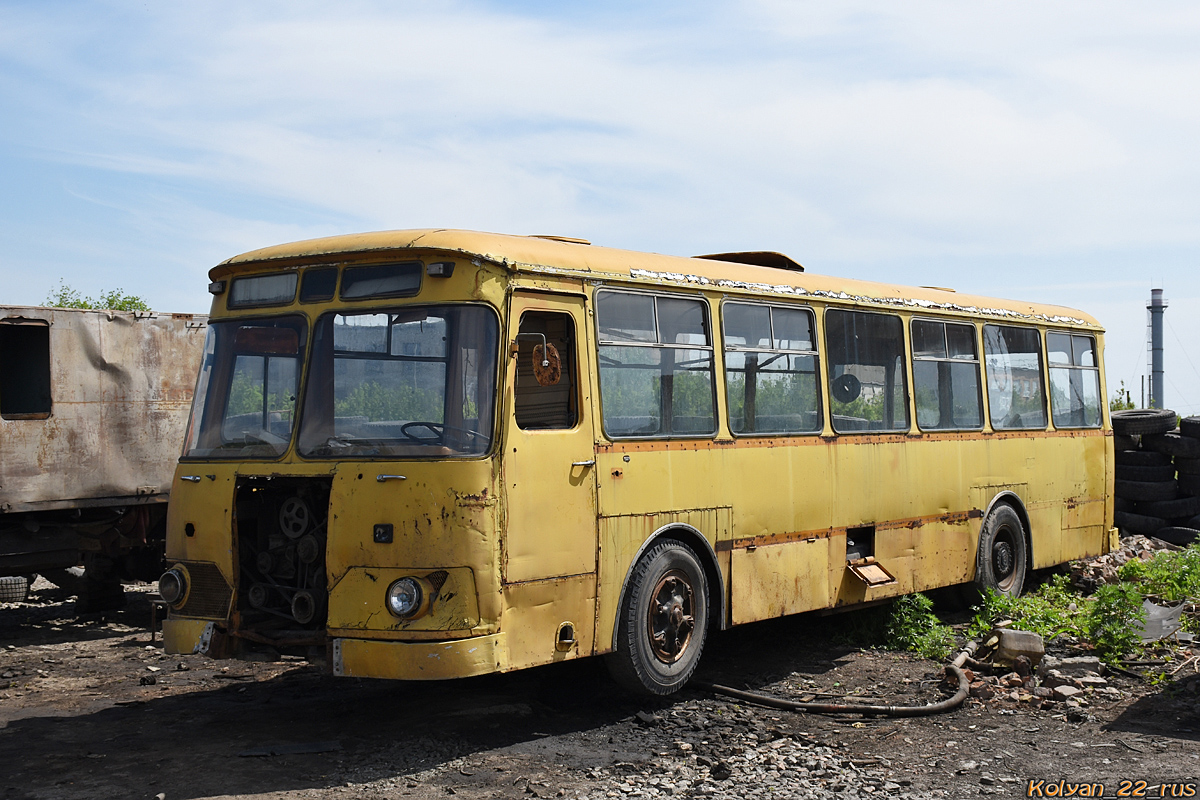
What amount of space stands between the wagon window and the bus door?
6194 millimetres

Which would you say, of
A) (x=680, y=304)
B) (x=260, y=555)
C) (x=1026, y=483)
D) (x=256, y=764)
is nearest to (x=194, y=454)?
(x=260, y=555)

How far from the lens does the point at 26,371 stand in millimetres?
11047

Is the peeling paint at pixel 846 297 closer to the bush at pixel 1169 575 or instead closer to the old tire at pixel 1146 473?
the bush at pixel 1169 575

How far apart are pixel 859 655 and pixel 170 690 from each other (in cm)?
521

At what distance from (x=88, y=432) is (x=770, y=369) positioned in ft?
21.3

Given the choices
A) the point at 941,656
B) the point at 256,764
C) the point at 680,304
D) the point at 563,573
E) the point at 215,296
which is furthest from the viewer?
the point at 941,656

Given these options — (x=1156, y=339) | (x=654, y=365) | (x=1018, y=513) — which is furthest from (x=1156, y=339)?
(x=654, y=365)

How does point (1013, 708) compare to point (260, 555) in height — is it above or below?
below

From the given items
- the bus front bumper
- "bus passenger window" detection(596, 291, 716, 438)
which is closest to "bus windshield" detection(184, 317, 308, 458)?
the bus front bumper

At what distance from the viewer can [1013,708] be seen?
785 cm

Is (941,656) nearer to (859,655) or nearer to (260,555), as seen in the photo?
(859,655)

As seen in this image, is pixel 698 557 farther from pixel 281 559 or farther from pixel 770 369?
pixel 281 559

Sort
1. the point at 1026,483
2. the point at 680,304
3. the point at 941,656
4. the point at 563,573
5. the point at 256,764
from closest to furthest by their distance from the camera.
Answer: the point at 256,764 < the point at 563,573 < the point at 680,304 < the point at 941,656 < the point at 1026,483

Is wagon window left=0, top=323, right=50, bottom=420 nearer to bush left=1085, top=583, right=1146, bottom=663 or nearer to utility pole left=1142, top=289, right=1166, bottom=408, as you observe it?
bush left=1085, top=583, right=1146, bottom=663
